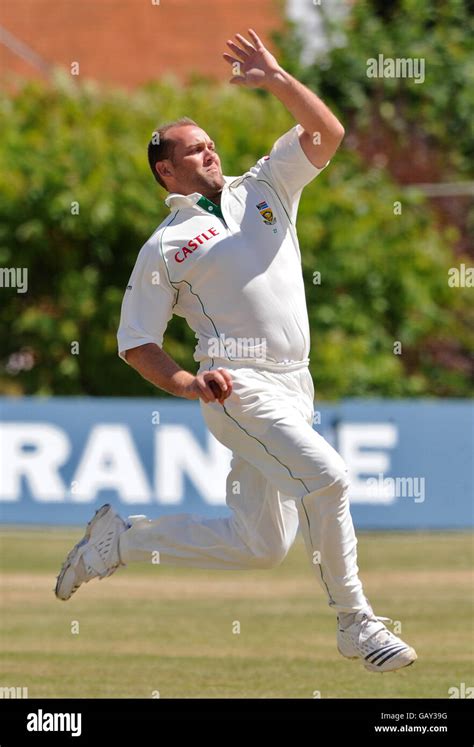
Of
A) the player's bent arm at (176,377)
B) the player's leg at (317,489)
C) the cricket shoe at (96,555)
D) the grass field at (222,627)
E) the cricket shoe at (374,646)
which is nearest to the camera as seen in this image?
the player's bent arm at (176,377)

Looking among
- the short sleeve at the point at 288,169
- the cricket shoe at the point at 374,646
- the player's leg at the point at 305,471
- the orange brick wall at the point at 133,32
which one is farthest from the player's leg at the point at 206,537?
the orange brick wall at the point at 133,32

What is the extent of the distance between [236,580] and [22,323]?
815cm

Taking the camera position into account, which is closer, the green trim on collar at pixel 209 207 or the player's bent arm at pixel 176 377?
the player's bent arm at pixel 176 377

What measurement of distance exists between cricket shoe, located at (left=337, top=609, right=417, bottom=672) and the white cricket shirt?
130cm

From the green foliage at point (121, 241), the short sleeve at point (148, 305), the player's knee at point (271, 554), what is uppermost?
the green foliage at point (121, 241)

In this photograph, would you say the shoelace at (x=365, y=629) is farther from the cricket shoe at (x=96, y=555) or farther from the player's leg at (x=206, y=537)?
the cricket shoe at (x=96, y=555)

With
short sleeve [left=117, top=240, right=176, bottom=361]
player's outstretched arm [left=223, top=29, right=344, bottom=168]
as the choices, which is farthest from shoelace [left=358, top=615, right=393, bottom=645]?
player's outstretched arm [left=223, top=29, right=344, bottom=168]

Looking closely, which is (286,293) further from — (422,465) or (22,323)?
(22,323)

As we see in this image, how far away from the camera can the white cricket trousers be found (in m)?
6.91

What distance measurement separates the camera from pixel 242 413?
7.01 meters

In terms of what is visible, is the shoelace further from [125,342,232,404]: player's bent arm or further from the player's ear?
the player's ear

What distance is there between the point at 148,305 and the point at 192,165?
755 mm

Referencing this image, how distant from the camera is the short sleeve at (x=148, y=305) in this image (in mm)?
7090

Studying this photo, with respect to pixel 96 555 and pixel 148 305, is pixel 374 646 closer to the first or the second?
pixel 96 555
